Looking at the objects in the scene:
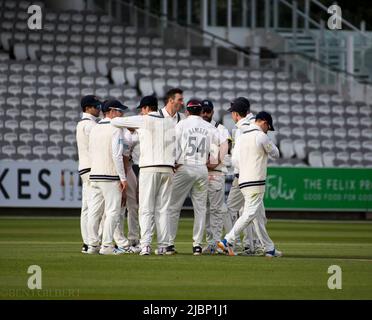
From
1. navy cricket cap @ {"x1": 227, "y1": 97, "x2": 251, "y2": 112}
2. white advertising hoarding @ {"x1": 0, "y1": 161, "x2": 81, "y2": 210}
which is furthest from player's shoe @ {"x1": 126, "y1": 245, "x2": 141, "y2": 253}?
white advertising hoarding @ {"x1": 0, "y1": 161, "x2": 81, "y2": 210}

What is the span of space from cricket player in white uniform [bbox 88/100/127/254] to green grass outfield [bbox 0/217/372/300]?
50cm

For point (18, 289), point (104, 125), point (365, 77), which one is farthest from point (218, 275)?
point (365, 77)

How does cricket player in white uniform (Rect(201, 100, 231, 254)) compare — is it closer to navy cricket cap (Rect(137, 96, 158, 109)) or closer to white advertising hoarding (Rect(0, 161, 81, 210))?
navy cricket cap (Rect(137, 96, 158, 109))

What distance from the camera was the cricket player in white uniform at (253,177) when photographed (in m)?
18.4

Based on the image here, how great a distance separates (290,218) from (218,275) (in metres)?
20.6

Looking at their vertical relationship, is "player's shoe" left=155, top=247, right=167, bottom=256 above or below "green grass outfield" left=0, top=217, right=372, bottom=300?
above

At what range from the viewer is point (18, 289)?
45.6 ft

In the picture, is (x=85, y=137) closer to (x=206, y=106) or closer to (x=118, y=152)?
(x=118, y=152)

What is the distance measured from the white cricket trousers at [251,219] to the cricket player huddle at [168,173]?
2 cm

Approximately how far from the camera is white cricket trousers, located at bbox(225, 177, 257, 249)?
1958 centimetres

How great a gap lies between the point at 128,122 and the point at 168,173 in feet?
3.25

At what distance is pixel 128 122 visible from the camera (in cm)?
1825
